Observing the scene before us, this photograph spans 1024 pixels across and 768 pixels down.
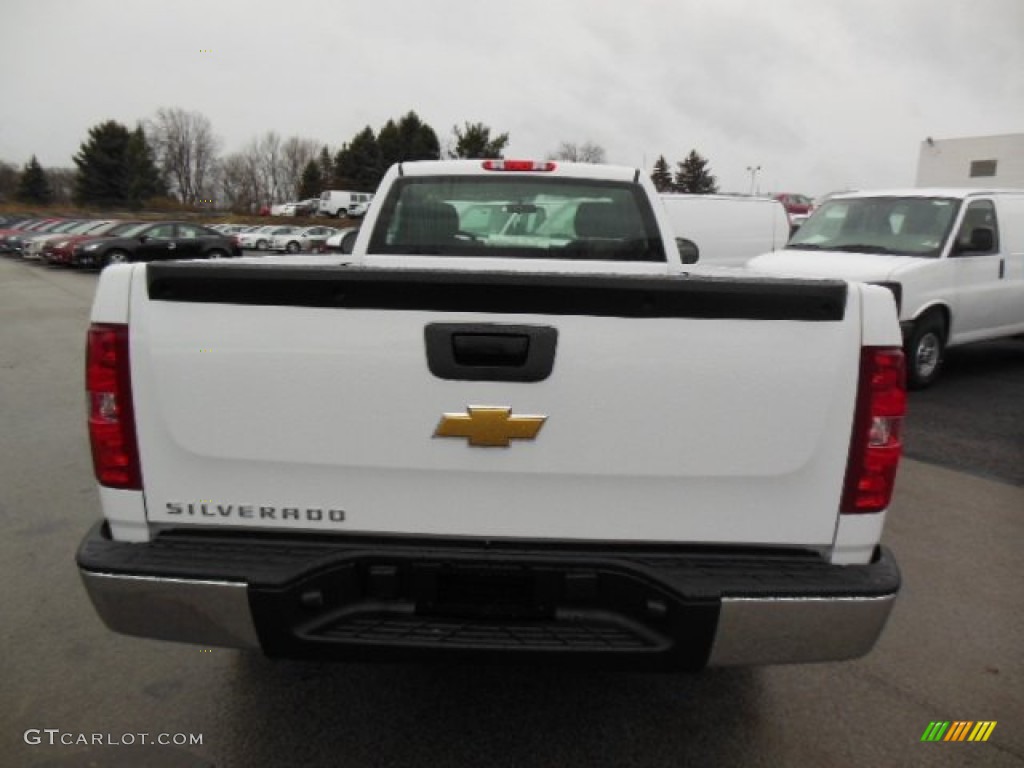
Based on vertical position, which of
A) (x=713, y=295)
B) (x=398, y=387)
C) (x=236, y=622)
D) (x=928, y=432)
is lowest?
(x=928, y=432)

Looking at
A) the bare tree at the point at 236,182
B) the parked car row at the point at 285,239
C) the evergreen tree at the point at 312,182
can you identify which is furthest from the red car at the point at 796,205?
the bare tree at the point at 236,182

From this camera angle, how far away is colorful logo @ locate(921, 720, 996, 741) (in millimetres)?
2539

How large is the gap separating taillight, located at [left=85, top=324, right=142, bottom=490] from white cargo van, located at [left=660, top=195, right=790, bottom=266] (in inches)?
402

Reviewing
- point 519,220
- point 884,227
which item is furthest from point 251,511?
point 884,227

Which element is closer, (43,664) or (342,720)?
(342,720)

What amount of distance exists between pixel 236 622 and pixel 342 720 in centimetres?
78

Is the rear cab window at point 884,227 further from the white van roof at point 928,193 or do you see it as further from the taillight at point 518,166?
the taillight at point 518,166

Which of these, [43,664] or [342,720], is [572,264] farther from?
[43,664]

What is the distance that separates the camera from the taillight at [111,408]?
1.99m

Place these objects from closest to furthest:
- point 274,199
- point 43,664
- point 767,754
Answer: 1. point 767,754
2. point 43,664
3. point 274,199

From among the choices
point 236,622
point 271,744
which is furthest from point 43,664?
point 236,622

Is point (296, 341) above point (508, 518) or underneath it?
above

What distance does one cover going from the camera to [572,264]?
357 cm

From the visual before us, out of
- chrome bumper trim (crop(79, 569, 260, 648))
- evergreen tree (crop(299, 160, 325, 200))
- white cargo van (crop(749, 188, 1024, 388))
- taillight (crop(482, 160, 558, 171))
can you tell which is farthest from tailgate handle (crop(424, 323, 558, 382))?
evergreen tree (crop(299, 160, 325, 200))
